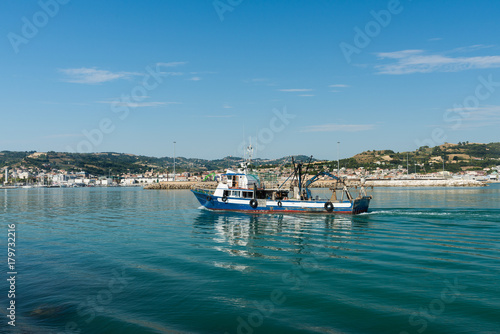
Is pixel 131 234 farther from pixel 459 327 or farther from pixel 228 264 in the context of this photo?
pixel 459 327

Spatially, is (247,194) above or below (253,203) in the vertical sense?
above

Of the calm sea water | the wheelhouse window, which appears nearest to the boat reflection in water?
the calm sea water

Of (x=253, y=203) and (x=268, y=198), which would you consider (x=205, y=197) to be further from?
(x=268, y=198)

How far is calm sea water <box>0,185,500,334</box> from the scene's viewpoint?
10.1m

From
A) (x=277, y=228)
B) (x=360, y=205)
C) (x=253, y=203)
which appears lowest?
(x=277, y=228)

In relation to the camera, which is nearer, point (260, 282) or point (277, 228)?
point (260, 282)

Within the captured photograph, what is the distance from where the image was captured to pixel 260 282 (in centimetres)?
1383

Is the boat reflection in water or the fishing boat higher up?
the fishing boat

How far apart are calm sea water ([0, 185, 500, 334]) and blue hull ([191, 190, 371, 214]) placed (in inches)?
423

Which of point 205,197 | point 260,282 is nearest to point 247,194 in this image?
point 205,197

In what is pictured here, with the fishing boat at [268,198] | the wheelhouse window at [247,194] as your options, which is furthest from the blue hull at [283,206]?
the wheelhouse window at [247,194]

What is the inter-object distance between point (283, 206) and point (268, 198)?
315 cm

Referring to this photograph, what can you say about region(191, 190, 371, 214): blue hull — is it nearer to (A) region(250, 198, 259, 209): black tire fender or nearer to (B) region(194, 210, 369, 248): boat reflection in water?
(A) region(250, 198, 259, 209): black tire fender

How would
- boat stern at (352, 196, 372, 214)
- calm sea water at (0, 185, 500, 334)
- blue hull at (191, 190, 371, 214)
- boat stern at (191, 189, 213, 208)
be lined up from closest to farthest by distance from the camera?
calm sea water at (0, 185, 500, 334), boat stern at (352, 196, 372, 214), blue hull at (191, 190, 371, 214), boat stern at (191, 189, 213, 208)
